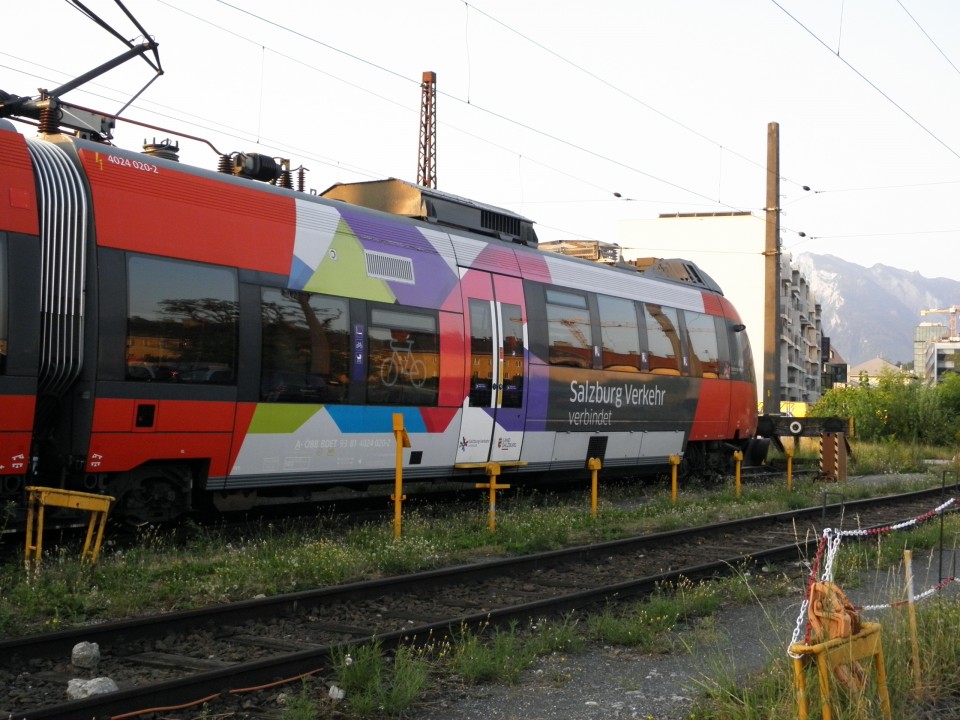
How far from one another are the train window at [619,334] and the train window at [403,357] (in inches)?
151

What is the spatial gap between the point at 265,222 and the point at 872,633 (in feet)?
24.3

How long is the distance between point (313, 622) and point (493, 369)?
6.19 meters

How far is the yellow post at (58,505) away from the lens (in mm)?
8305

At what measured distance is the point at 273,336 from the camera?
1050 centimetres

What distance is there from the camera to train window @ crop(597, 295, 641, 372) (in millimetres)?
15422

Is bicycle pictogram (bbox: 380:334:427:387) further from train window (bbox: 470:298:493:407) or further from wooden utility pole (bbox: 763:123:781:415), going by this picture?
wooden utility pole (bbox: 763:123:781:415)

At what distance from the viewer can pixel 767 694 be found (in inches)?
213

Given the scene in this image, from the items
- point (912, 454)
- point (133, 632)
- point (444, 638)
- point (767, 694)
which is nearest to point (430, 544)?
point (444, 638)

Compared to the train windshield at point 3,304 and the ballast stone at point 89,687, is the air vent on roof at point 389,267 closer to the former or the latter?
the train windshield at point 3,304

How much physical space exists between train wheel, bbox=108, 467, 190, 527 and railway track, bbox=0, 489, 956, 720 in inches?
104

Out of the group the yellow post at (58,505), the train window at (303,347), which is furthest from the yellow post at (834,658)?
the train window at (303,347)

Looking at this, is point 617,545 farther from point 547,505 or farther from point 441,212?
point 441,212

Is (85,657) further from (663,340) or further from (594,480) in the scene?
(663,340)

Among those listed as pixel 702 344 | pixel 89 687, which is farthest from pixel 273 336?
pixel 702 344
